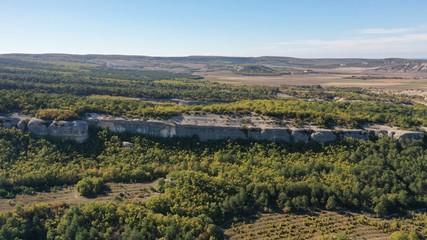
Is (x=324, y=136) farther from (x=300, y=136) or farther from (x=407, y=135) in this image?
(x=407, y=135)

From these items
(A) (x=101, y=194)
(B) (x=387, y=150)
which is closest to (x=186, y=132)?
(A) (x=101, y=194)

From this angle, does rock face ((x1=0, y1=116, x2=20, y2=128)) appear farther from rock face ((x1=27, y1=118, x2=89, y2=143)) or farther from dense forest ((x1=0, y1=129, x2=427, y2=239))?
rock face ((x1=27, y1=118, x2=89, y2=143))

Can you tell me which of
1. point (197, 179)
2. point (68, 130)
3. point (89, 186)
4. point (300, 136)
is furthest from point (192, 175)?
point (68, 130)

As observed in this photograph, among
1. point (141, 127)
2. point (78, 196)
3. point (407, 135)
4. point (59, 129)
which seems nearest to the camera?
point (78, 196)

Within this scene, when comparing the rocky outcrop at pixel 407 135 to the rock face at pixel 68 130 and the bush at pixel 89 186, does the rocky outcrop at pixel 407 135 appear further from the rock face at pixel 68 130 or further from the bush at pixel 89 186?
the rock face at pixel 68 130

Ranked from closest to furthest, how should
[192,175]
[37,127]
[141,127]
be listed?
[192,175]
[37,127]
[141,127]

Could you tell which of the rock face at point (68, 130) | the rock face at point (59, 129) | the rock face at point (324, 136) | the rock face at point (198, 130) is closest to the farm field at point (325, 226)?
the rock face at point (324, 136)

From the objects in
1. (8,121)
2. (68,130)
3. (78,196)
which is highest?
(8,121)
